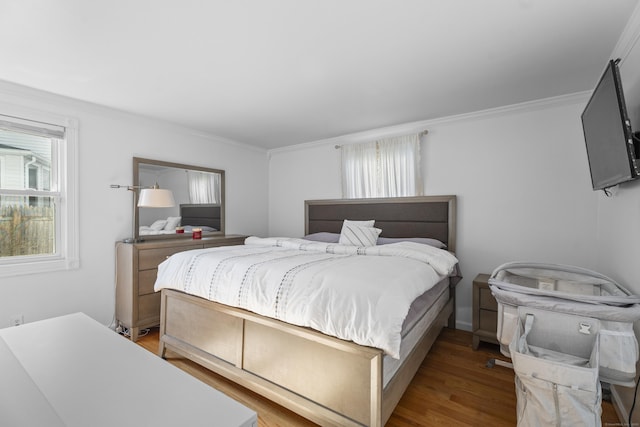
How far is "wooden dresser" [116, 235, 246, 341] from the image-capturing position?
9.83 ft

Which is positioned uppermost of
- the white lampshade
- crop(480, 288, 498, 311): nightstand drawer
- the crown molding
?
the crown molding

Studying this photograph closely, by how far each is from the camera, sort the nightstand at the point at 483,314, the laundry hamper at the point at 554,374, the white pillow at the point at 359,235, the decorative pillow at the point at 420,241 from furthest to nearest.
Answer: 1. the white pillow at the point at 359,235
2. the decorative pillow at the point at 420,241
3. the nightstand at the point at 483,314
4. the laundry hamper at the point at 554,374

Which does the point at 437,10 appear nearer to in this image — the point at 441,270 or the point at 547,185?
the point at 441,270

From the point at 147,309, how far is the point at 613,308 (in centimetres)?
372

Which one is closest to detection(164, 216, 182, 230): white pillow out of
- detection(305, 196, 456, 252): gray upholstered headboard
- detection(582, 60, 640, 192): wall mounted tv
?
detection(305, 196, 456, 252): gray upholstered headboard

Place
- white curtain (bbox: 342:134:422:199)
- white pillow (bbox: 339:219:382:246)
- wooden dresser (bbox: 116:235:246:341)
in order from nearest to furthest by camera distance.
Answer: wooden dresser (bbox: 116:235:246:341)
white pillow (bbox: 339:219:382:246)
white curtain (bbox: 342:134:422:199)

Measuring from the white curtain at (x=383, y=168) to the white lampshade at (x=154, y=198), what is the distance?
227 centimetres

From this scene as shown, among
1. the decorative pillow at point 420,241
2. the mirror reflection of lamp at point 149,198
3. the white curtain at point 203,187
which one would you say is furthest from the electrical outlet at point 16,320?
the decorative pillow at point 420,241

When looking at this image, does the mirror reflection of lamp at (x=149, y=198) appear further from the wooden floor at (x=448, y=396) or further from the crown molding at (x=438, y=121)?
the crown molding at (x=438, y=121)

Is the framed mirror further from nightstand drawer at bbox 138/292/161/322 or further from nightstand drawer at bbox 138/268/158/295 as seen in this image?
nightstand drawer at bbox 138/292/161/322

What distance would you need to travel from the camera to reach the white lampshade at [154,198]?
10.9 ft

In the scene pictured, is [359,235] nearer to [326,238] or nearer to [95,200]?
[326,238]

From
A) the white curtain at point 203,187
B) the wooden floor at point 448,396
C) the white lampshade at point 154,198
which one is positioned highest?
the white curtain at point 203,187

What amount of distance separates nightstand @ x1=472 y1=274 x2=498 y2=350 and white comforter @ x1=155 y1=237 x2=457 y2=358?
0.52 meters
